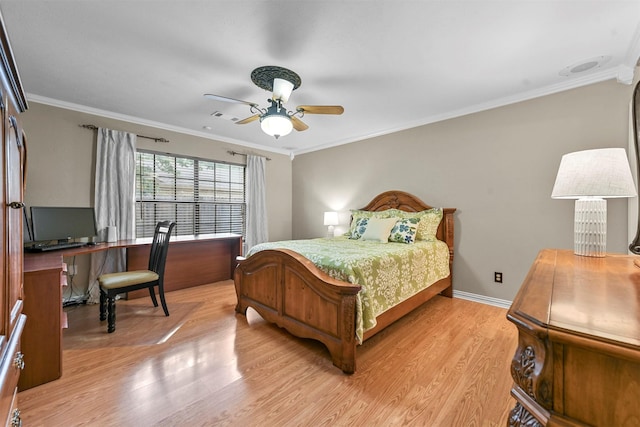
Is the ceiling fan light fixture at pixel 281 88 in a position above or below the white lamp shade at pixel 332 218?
above

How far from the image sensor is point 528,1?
167cm

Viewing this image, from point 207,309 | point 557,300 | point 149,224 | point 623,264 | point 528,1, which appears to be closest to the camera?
point 557,300

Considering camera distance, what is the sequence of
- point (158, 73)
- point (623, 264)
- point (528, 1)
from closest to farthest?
1. point (623, 264)
2. point (528, 1)
3. point (158, 73)

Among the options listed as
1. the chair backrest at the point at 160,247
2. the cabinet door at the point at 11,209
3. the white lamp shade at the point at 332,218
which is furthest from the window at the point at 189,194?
the cabinet door at the point at 11,209

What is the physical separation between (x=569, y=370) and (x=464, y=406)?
1.37m

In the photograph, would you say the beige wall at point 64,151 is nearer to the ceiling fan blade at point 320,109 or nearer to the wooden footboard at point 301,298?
the wooden footboard at point 301,298

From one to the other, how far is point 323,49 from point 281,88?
0.51 m

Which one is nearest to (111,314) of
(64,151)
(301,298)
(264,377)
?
(264,377)

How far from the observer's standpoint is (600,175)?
1.43m

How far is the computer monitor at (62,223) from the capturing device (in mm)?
2826

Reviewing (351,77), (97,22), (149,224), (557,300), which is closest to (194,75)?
(97,22)

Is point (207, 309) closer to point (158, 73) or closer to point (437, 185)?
point (158, 73)

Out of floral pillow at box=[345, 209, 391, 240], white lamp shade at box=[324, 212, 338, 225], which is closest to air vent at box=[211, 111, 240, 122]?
white lamp shade at box=[324, 212, 338, 225]

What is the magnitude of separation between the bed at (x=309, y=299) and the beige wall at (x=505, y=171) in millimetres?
703
